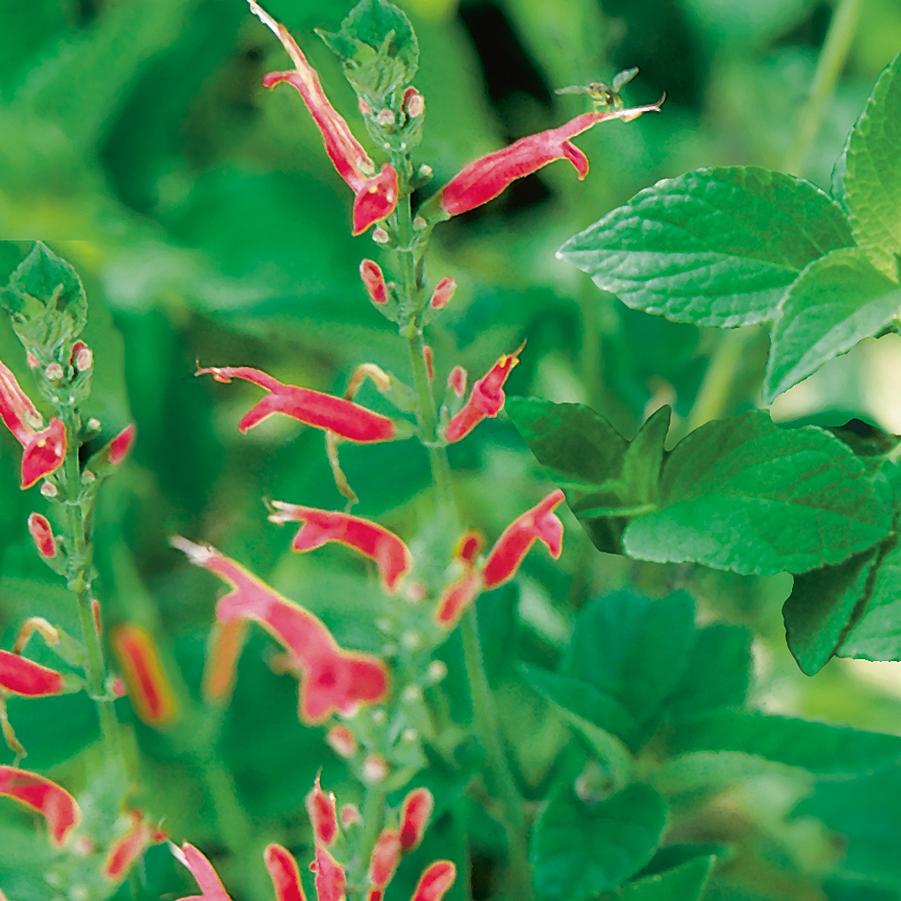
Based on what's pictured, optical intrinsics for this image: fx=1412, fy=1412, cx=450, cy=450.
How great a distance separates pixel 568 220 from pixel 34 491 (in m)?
0.53

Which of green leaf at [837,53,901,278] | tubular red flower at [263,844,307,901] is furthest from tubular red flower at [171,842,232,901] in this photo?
green leaf at [837,53,901,278]

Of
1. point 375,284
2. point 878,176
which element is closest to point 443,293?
point 375,284

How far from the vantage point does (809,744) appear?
446 millimetres

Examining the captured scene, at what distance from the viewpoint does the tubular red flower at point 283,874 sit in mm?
391

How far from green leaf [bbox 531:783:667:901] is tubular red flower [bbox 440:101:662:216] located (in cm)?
20

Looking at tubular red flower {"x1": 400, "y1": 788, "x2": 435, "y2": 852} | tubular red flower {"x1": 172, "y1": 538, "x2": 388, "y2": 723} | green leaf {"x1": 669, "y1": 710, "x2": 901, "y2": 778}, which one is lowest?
green leaf {"x1": 669, "y1": 710, "x2": 901, "y2": 778}

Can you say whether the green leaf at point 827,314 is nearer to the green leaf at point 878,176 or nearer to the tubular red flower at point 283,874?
the green leaf at point 878,176

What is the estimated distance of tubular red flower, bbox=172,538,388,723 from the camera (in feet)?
1.16

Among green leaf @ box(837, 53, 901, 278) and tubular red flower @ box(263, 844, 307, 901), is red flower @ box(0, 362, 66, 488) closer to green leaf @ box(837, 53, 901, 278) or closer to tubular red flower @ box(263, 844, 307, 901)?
tubular red flower @ box(263, 844, 307, 901)

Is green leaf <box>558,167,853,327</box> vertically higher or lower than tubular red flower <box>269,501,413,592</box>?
higher

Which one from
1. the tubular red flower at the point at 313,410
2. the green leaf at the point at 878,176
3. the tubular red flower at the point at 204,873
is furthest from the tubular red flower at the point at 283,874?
the green leaf at the point at 878,176

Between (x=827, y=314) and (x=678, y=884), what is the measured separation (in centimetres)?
18

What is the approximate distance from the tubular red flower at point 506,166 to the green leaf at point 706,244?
2cm

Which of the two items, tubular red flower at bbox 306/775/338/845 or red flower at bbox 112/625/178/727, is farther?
red flower at bbox 112/625/178/727
